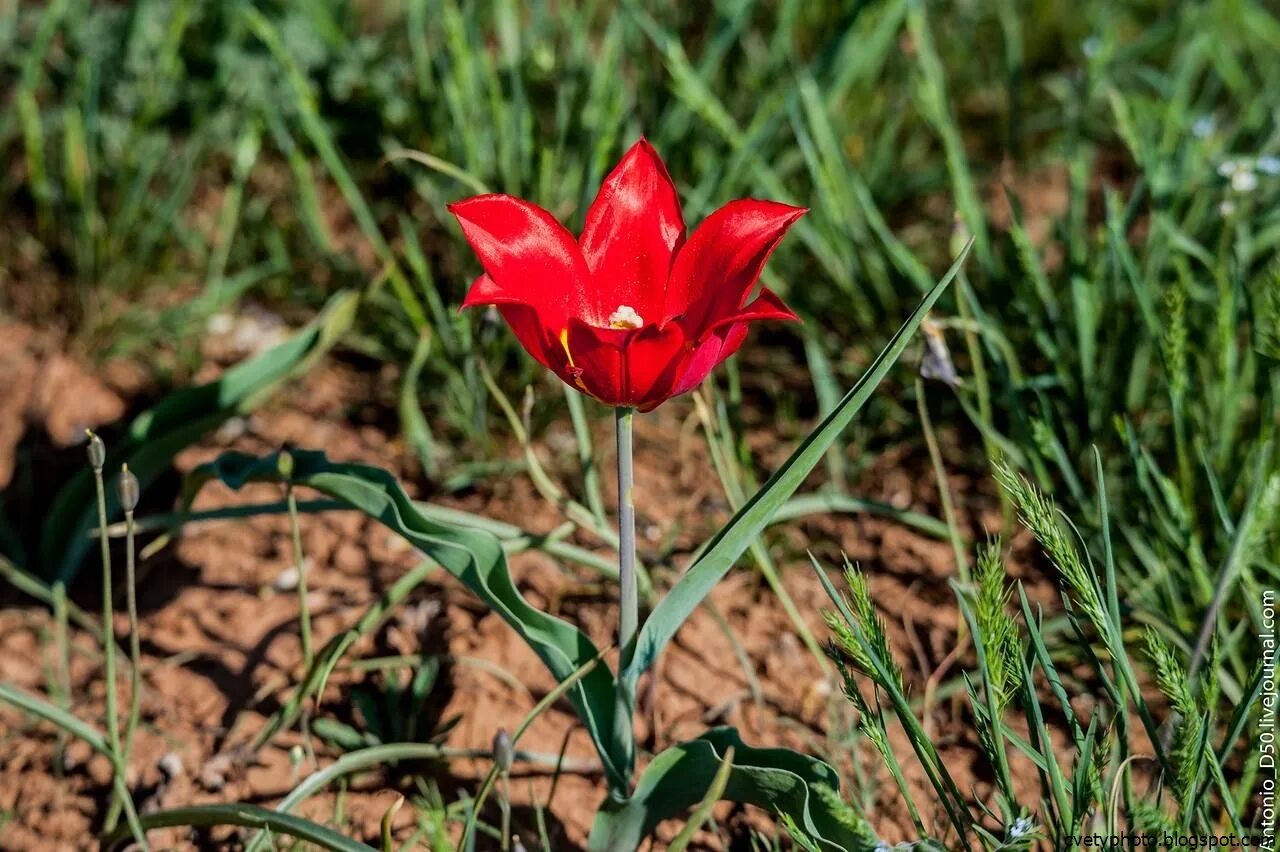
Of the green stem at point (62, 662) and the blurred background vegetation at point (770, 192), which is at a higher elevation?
the blurred background vegetation at point (770, 192)

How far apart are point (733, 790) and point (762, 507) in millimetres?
316

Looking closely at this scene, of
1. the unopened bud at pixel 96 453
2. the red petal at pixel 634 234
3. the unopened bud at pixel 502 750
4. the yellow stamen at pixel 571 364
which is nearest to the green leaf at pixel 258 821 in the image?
the unopened bud at pixel 502 750

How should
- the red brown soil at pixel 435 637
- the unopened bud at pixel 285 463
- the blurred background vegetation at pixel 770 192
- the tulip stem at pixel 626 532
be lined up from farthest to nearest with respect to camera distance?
1. the blurred background vegetation at pixel 770 192
2. the red brown soil at pixel 435 637
3. the unopened bud at pixel 285 463
4. the tulip stem at pixel 626 532

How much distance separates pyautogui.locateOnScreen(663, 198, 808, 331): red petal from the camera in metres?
1.17

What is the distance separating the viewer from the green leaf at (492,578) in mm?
1263

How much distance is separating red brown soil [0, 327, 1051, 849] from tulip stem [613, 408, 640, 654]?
1.35 feet

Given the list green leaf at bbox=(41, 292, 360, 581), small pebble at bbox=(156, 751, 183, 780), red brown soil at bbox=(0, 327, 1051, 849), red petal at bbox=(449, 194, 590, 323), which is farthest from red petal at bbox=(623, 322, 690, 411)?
small pebble at bbox=(156, 751, 183, 780)

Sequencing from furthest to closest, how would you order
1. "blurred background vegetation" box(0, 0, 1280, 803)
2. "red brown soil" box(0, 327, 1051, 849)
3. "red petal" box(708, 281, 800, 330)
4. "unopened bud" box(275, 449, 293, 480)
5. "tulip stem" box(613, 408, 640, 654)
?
"blurred background vegetation" box(0, 0, 1280, 803) → "red brown soil" box(0, 327, 1051, 849) → "unopened bud" box(275, 449, 293, 480) → "tulip stem" box(613, 408, 640, 654) → "red petal" box(708, 281, 800, 330)

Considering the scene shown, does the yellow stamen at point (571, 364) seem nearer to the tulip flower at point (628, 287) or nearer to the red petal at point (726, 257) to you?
the tulip flower at point (628, 287)

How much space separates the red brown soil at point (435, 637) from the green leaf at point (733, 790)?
0.21 metres

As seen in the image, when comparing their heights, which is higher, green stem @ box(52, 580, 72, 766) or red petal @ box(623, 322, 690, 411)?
red petal @ box(623, 322, 690, 411)

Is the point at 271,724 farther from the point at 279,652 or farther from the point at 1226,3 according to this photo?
the point at 1226,3

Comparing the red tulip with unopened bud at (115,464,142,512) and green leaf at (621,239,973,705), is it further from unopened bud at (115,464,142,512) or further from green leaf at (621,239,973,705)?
unopened bud at (115,464,142,512)

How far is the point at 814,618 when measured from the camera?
182cm
